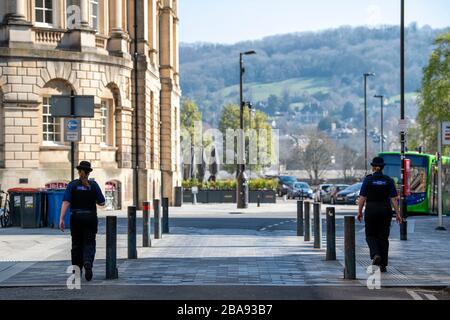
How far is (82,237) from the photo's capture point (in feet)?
52.7

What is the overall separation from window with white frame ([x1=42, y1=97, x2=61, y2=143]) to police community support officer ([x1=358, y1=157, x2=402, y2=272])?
93.5ft

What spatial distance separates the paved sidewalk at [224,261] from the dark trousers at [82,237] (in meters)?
0.42

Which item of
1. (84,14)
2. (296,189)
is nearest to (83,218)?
(84,14)

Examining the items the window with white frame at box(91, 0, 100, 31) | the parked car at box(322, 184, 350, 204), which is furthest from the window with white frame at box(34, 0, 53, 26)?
the parked car at box(322, 184, 350, 204)

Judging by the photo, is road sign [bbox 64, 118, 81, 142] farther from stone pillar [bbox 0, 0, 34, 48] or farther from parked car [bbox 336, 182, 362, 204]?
parked car [bbox 336, 182, 362, 204]

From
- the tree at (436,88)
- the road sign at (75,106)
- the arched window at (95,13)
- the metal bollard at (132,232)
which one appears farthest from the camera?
the tree at (436,88)

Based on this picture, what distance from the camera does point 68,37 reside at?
1773 inches

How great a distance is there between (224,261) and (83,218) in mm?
4179

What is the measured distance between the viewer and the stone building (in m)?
43.5

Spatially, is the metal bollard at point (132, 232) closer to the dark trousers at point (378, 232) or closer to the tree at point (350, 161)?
the dark trousers at point (378, 232)

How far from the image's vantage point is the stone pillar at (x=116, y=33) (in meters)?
48.0

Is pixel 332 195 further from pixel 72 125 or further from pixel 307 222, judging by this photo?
pixel 72 125

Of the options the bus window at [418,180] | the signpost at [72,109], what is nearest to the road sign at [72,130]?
the signpost at [72,109]
